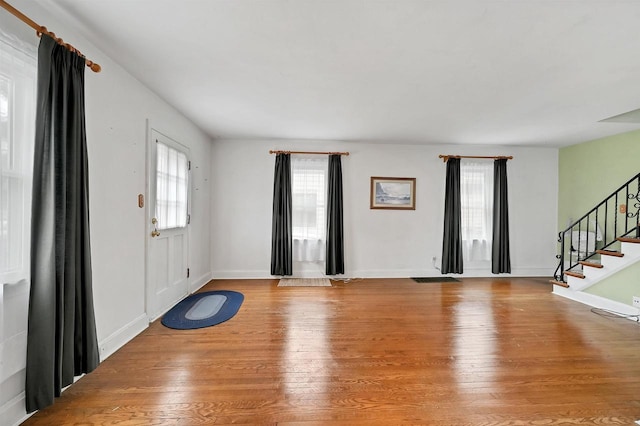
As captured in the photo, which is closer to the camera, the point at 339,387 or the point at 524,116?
the point at 339,387

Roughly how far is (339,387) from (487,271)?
450cm

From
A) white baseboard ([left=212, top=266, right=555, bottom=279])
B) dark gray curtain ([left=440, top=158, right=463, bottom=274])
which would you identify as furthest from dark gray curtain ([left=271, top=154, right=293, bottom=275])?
dark gray curtain ([left=440, top=158, right=463, bottom=274])

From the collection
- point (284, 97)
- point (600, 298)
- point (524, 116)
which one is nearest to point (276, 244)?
point (284, 97)

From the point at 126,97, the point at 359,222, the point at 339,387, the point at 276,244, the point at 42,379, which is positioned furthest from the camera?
the point at 359,222

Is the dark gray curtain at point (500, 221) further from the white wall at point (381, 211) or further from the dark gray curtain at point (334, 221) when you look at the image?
the dark gray curtain at point (334, 221)

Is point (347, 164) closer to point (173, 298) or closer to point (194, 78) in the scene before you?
point (194, 78)

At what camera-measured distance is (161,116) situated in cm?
304

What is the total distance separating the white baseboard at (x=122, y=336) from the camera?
2180mm

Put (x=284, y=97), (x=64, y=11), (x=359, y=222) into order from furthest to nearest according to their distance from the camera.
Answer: (x=359, y=222) → (x=284, y=97) → (x=64, y=11)

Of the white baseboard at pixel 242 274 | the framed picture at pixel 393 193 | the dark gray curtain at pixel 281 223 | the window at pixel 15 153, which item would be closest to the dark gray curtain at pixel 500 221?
the framed picture at pixel 393 193

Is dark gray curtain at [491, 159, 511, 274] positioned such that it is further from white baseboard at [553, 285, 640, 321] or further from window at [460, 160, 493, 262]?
white baseboard at [553, 285, 640, 321]

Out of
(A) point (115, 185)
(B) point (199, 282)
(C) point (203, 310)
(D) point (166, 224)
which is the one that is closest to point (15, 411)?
(A) point (115, 185)

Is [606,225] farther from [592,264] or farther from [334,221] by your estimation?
[334,221]

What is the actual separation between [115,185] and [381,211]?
404 centimetres
